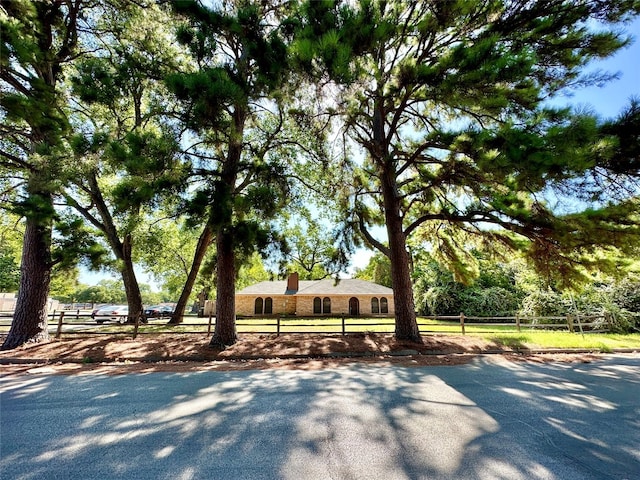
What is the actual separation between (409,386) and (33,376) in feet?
23.5

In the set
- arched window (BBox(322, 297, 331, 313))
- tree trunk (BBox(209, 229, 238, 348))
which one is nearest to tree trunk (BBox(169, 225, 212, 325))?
tree trunk (BBox(209, 229, 238, 348))

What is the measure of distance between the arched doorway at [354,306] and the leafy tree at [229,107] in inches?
675

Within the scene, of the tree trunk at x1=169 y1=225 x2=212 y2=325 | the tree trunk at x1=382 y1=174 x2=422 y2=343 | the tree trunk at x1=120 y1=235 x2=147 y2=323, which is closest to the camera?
the tree trunk at x1=382 y1=174 x2=422 y2=343

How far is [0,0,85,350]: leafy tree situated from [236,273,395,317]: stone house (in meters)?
16.4

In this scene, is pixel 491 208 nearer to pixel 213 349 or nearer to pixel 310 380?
pixel 310 380

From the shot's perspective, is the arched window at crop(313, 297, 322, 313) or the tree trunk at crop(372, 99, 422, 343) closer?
the tree trunk at crop(372, 99, 422, 343)

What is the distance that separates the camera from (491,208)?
7.72m

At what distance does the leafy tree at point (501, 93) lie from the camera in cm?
500

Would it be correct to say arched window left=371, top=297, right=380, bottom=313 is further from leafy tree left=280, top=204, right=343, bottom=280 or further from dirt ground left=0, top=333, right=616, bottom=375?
dirt ground left=0, top=333, right=616, bottom=375

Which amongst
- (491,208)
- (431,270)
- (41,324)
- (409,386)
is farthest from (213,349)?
(431,270)

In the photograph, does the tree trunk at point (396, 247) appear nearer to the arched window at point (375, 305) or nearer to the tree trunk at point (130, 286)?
the tree trunk at point (130, 286)

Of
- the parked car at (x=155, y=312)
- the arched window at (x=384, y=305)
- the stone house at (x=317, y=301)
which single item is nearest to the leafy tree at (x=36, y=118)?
the parked car at (x=155, y=312)

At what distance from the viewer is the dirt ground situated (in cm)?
649

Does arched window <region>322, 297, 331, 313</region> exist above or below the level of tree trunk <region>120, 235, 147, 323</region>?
below
